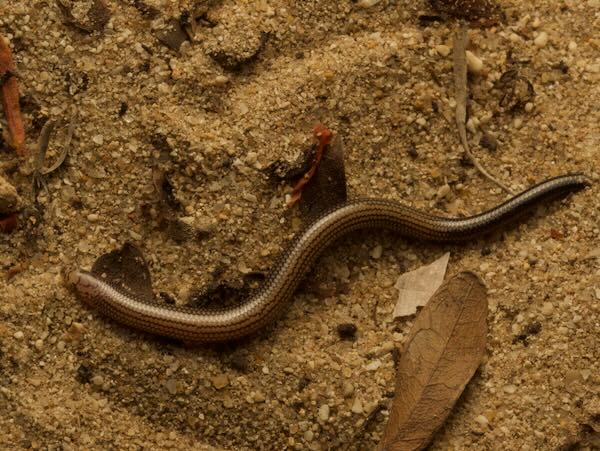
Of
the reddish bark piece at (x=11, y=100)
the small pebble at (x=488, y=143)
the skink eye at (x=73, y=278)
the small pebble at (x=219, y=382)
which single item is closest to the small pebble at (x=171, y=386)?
the small pebble at (x=219, y=382)

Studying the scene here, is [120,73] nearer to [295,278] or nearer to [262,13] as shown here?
[262,13]

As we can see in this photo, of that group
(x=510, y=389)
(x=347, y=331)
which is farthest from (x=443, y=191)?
(x=510, y=389)

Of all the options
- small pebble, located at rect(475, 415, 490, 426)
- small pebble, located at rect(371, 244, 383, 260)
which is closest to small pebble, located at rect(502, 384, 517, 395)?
small pebble, located at rect(475, 415, 490, 426)

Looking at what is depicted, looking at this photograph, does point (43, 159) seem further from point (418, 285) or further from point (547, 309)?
point (547, 309)

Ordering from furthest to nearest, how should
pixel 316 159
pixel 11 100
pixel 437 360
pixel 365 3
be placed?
1. pixel 365 3
2. pixel 316 159
3. pixel 11 100
4. pixel 437 360

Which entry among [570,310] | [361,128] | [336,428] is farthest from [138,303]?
[570,310]

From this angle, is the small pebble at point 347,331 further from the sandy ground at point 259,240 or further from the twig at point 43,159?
the twig at point 43,159
